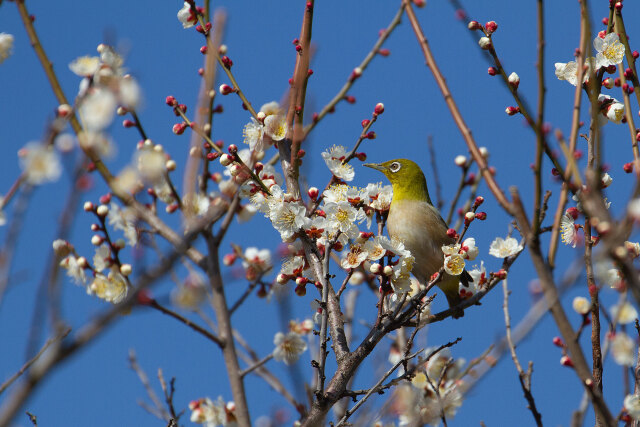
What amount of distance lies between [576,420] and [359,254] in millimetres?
1659

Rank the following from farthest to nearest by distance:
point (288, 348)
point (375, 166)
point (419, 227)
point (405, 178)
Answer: point (375, 166) → point (405, 178) → point (419, 227) → point (288, 348)

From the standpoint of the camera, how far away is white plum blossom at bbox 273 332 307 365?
176 inches

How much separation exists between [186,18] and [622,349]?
11.5 ft

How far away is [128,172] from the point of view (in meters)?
2.23

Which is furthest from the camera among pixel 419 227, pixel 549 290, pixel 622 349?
pixel 419 227

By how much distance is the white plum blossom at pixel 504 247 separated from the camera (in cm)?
371

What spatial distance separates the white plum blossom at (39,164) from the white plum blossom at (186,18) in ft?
9.23

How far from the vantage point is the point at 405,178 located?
5812 millimetres

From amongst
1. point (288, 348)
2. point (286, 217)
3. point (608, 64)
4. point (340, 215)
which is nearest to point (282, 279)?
point (286, 217)

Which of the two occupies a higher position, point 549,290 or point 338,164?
point 338,164

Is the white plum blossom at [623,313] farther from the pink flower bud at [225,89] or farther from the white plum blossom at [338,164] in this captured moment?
the pink flower bud at [225,89]

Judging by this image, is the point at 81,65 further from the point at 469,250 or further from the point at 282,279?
the point at 469,250

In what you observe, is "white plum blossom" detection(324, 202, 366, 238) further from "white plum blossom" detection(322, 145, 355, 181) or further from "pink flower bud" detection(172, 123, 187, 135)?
"pink flower bud" detection(172, 123, 187, 135)

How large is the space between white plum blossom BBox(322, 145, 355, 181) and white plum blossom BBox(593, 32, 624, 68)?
155cm
